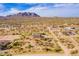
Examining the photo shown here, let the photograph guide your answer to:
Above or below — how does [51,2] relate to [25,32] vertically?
above

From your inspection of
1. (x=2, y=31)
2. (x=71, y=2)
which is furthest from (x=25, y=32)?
(x=71, y=2)

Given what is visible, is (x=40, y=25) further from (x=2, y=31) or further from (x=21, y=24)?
(x=2, y=31)

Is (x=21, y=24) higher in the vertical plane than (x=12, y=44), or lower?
higher

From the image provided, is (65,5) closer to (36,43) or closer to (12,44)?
(36,43)

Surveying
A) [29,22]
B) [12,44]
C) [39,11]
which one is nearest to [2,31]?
[12,44]

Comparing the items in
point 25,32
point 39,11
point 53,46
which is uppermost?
point 39,11
